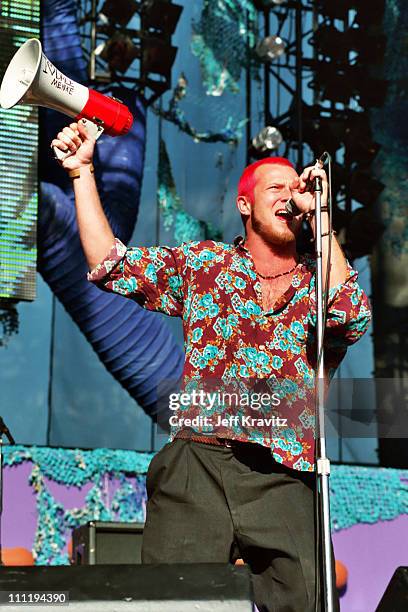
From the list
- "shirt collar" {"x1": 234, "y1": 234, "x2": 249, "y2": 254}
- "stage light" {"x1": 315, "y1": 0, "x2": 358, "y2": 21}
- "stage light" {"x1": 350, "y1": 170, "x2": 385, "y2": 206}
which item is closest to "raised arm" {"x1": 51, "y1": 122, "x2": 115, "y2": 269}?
"shirt collar" {"x1": 234, "y1": 234, "x2": 249, "y2": 254}

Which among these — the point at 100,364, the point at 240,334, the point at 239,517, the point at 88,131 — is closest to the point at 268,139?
the point at 100,364

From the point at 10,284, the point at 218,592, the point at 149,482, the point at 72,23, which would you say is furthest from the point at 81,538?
the point at 72,23

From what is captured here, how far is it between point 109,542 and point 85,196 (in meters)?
2.24

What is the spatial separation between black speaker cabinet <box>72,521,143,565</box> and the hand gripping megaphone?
225 cm

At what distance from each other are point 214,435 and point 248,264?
473mm

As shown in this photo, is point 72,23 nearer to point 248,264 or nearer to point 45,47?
point 45,47

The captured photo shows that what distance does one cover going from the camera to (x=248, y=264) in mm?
2506

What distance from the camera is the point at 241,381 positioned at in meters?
2.32

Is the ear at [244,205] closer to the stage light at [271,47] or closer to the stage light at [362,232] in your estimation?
the stage light at [362,232]

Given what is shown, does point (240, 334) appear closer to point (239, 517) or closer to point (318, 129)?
point (239, 517)

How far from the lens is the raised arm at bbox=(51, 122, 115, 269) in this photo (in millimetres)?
2426

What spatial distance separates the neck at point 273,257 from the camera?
2508 millimetres

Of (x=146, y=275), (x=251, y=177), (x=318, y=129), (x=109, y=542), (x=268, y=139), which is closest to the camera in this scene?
(x=146, y=275)

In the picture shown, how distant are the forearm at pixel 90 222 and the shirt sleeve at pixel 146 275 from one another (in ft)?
0.08
